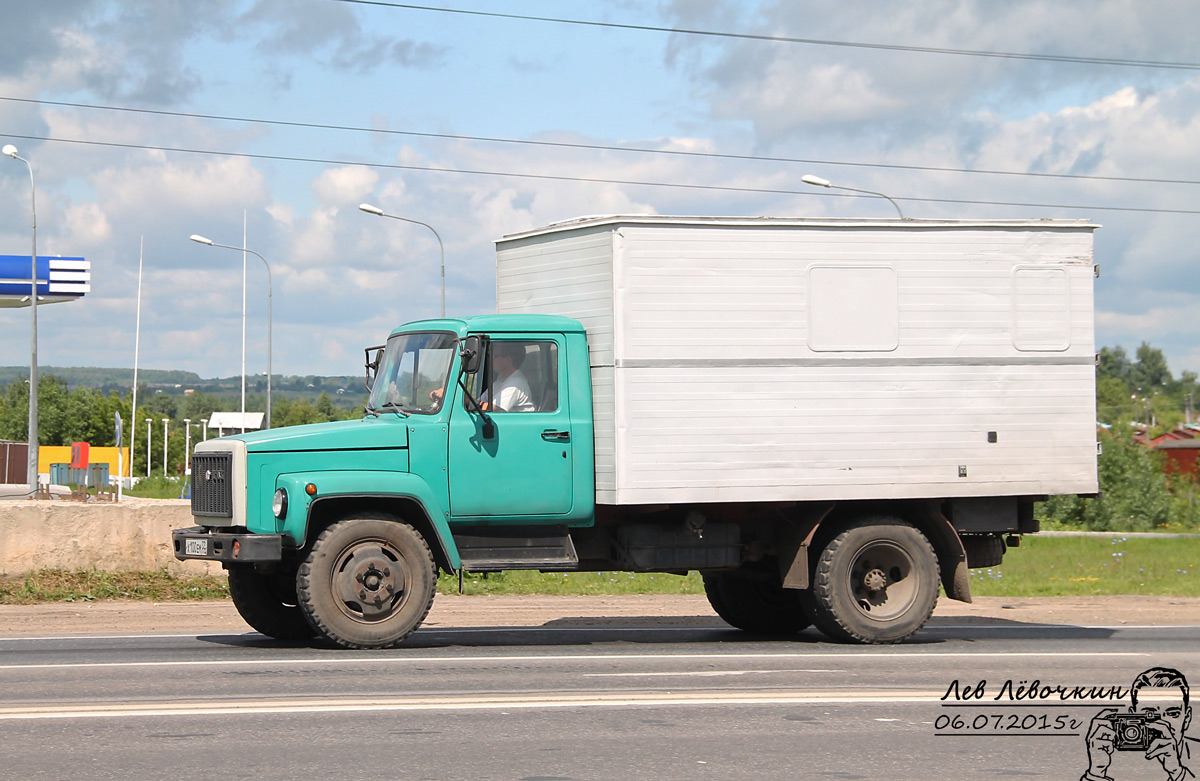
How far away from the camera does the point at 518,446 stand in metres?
11.6

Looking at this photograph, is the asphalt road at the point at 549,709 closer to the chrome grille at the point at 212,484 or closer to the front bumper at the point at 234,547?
the front bumper at the point at 234,547

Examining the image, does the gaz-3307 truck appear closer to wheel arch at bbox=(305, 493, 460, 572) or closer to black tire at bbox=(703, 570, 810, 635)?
wheel arch at bbox=(305, 493, 460, 572)

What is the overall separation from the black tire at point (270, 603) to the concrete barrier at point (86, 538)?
5088mm

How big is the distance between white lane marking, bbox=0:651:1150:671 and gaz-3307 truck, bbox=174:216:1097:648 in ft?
1.56

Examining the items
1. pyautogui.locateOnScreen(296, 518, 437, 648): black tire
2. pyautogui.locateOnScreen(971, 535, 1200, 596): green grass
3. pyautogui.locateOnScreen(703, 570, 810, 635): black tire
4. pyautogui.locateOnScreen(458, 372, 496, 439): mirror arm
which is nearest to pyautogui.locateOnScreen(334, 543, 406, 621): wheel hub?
pyautogui.locateOnScreen(296, 518, 437, 648): black tire

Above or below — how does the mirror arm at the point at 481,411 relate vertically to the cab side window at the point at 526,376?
below

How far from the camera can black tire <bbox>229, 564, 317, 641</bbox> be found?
11906 mm

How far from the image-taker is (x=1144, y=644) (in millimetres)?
12469

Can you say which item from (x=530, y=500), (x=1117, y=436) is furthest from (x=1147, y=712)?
(x=1117, y=436)

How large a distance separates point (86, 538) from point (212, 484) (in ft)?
21.0

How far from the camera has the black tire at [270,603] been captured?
11.9 metres

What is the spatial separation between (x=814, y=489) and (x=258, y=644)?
4.89 meters

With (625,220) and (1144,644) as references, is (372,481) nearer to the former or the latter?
(625,220)

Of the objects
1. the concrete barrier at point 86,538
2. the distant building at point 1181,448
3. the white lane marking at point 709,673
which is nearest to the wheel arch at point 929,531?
the white lane marking at point 709,673
